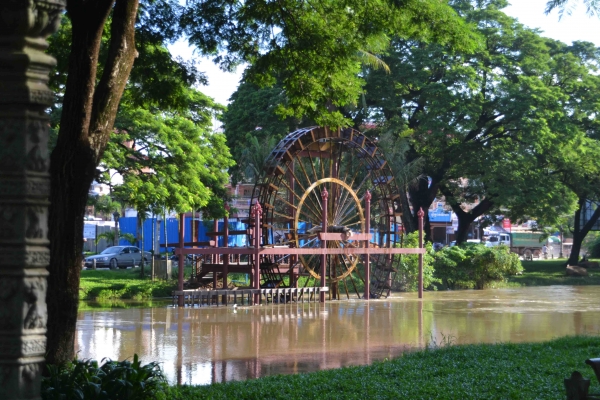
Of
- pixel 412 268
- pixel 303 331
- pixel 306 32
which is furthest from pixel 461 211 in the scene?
pixel 306 32

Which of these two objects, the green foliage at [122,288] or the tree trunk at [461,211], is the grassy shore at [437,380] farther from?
the tree trunk at [461,211]

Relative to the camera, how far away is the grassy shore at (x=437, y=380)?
28.3ft

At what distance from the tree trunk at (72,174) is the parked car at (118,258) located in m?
31.5

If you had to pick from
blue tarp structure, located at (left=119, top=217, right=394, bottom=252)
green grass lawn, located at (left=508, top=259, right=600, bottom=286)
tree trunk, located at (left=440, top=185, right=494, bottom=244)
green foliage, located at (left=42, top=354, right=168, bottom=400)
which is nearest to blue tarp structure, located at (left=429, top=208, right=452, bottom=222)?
green grass lawn, located at (left=508, top=259, right=600, bottom=286)

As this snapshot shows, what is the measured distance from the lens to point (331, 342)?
16078mm

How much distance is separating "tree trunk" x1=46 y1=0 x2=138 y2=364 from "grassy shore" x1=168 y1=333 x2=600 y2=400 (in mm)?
1400

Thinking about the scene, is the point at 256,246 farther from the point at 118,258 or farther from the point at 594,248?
the point at 594,248

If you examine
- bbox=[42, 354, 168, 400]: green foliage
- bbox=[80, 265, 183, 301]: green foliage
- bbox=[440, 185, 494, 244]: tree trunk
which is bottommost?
bbox=[80, 265, 183, 301]: green foliage

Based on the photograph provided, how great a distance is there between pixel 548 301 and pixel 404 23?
17.8 metres

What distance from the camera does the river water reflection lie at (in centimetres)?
1335

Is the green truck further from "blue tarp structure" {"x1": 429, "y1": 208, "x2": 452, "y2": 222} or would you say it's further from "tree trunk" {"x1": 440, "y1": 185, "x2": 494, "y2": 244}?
"tree trunk" {"x1": 440, "y1": 185, "x2": 494, "y2": 244}

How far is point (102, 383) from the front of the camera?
7578 millimetres

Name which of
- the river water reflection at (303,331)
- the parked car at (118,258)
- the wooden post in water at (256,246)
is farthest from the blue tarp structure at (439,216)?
the wooden post in water at (256,246)

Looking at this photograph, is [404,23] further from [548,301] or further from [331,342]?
[548,301]
